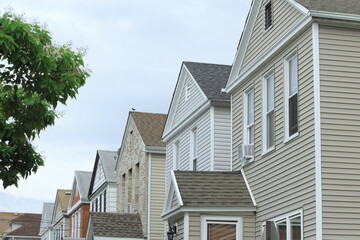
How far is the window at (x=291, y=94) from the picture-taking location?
17.6m

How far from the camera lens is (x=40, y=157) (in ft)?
48.3

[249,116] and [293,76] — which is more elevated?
[293,76]

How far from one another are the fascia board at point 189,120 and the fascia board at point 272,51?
8.93ft

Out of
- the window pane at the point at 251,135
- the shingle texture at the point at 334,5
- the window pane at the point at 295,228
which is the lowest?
the window pane at the point at 295,228

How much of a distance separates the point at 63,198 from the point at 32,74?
47.1 m

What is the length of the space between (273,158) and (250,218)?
2.02m

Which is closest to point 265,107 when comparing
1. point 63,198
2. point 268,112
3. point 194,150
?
point 268,112

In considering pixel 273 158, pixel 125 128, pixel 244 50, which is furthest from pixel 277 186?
pixel 125 128

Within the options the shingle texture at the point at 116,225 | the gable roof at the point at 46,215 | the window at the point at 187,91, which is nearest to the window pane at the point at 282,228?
the window at the point at 187,91

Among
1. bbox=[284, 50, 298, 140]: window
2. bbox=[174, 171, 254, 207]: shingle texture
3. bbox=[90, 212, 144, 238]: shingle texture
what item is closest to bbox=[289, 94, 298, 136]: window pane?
bbox=[284, 50, 298, 140]: window

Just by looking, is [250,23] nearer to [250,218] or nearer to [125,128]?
[250,218]

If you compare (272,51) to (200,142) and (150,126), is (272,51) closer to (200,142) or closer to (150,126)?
(200,142)

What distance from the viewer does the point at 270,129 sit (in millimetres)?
19188

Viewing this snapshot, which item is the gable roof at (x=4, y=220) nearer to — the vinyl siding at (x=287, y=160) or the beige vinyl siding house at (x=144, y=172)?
the beige vinyl siding house at (x=144, y=172)
